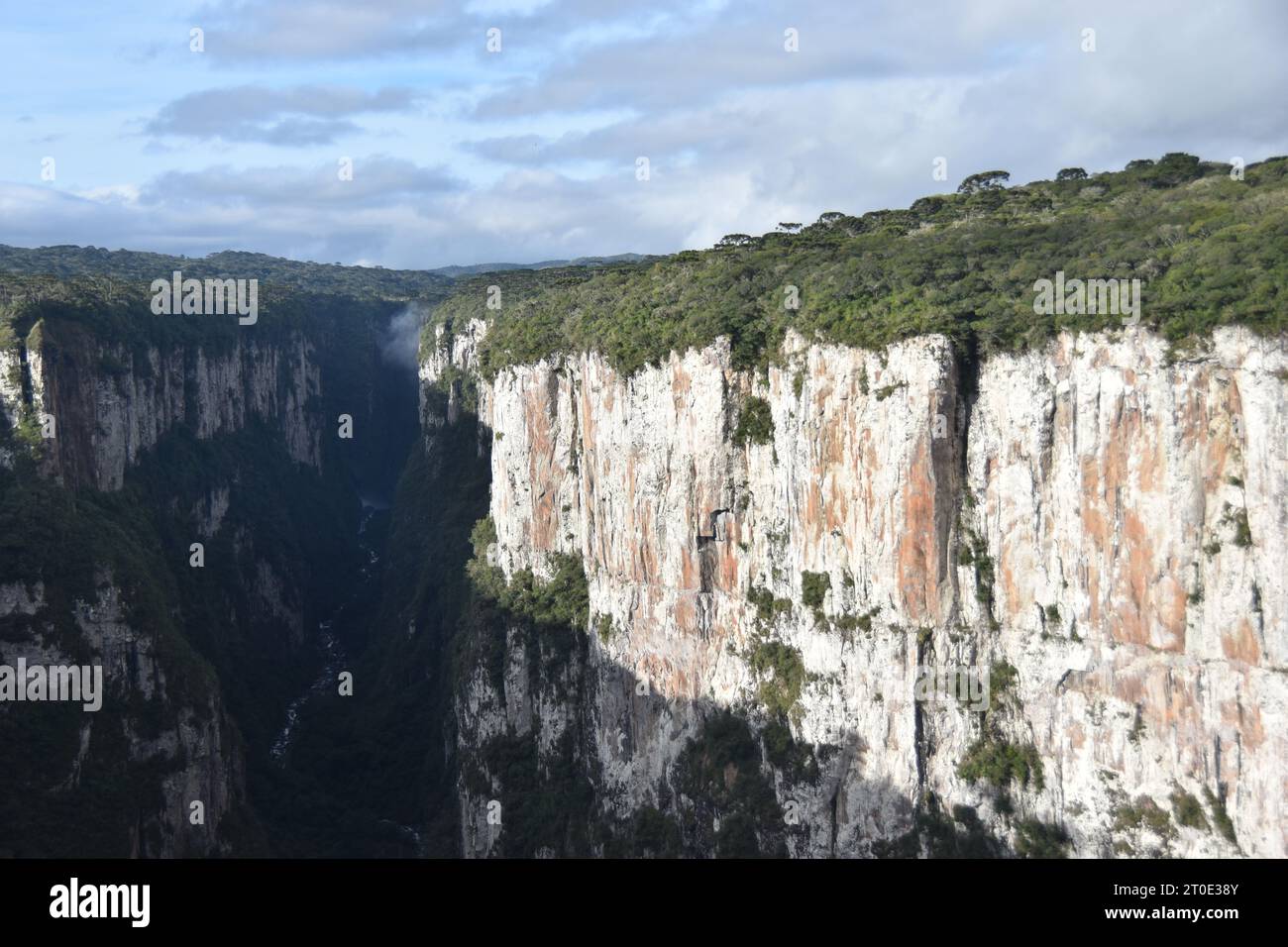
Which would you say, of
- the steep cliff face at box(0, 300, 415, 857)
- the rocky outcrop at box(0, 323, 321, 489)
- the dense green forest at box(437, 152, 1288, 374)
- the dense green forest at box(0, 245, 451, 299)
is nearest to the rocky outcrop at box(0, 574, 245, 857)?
the steep cliff face at box(0, 300, 415, 857)

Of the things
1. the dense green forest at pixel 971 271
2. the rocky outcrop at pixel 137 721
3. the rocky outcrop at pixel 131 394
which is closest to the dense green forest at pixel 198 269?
the rocky outcrop at pixel 131 394

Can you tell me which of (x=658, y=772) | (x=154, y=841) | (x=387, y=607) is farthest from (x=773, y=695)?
(x=387, y=607)

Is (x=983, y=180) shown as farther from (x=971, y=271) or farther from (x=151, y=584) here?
(x=151, y=584)

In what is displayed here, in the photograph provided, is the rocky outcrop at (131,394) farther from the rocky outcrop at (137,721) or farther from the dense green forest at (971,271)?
the dense green forest at (971,271)

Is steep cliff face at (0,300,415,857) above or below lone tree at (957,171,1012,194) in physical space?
below

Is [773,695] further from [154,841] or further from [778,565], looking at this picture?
[154,841]

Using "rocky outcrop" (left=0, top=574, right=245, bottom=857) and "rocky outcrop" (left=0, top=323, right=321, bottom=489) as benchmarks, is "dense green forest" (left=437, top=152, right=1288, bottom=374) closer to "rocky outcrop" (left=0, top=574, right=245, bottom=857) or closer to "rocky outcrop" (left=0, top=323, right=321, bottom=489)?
"rocky outcrop" (left=0, top=323, right=321, bottom=489)
